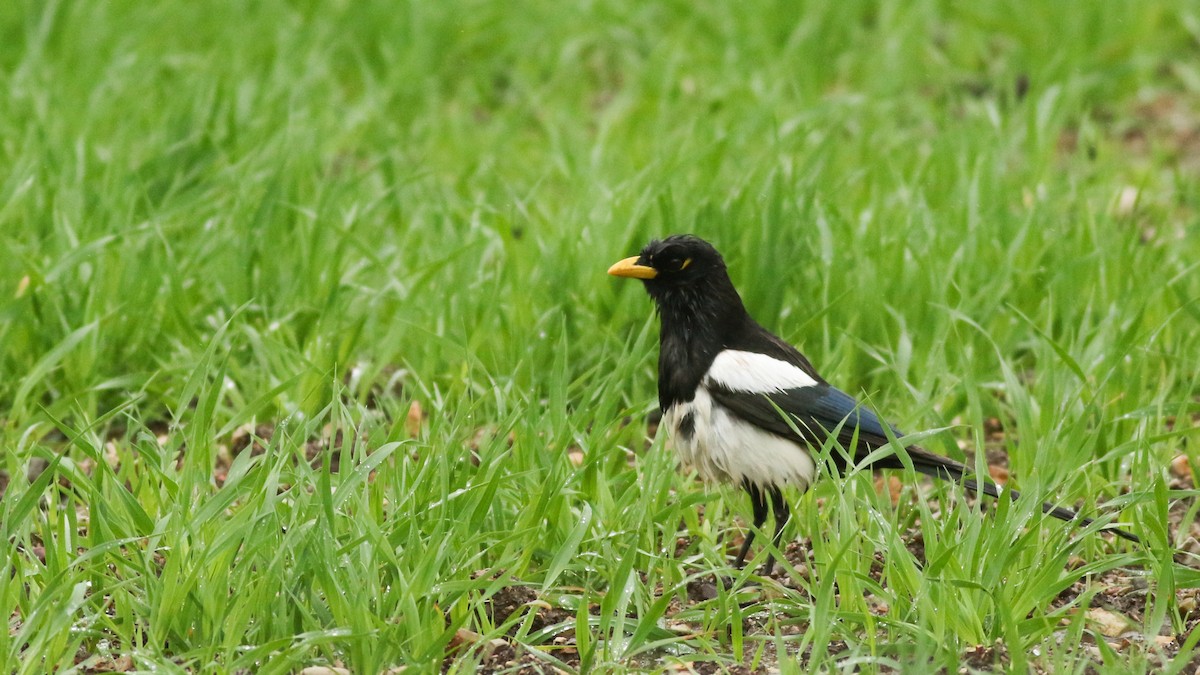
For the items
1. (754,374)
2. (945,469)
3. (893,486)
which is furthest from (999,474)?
(754,374)

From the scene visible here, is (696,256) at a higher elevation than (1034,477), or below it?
higher

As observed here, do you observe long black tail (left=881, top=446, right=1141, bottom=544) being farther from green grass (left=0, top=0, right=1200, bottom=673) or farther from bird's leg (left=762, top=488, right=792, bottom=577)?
bird's leg (left=762, top=488, right=792, bottom=577)

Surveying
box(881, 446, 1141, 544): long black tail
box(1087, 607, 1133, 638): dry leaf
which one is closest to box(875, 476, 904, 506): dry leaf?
box(881, 446, 1141, 544): long black tail

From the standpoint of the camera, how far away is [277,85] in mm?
6594

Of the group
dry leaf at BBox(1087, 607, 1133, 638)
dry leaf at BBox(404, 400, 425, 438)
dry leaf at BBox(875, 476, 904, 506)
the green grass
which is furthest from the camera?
dry leaf at BBox(404, 400, 425, 438)

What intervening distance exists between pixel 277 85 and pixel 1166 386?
153 inches

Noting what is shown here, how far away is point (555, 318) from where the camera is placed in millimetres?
4727

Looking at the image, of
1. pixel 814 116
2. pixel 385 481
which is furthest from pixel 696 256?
pixel 814 116

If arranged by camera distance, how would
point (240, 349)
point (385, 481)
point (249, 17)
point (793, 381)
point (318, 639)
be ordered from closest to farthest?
point (318, 639) → point (385, 481) → point (793, 381) → point (240, 349) → point (249, 17)

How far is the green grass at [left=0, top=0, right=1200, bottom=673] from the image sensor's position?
3174 mm

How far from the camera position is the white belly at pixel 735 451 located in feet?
12.6

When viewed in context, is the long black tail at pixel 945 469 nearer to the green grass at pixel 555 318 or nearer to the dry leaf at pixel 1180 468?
the green grass at pixel 555 318

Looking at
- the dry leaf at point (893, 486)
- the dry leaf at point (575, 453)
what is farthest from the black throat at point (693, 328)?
the dry leaf at point (893, 486)

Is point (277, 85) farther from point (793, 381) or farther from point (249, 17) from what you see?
point (793, 381)
